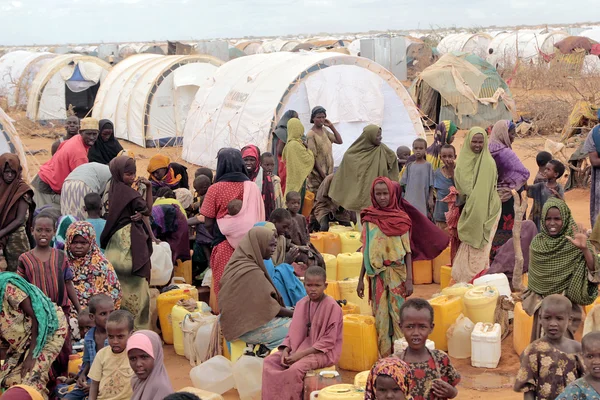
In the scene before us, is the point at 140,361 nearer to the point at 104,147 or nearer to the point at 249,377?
the point at 249,377

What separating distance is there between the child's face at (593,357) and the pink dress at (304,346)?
6.08ft

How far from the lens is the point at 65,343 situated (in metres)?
5.27

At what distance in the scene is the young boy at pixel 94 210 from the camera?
22.2 feet

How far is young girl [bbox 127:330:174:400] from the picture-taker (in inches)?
160

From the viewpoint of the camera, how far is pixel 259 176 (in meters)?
8.77

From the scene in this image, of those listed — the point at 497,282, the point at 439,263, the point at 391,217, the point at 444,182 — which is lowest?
the point at 439,263

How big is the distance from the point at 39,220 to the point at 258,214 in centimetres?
195

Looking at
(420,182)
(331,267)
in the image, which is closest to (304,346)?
(331,267)

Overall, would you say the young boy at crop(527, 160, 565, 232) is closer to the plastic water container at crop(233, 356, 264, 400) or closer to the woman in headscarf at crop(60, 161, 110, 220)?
the plastic water container at crop(233, 356, 264, 400)

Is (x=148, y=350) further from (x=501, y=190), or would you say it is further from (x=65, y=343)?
(x=501, y=190)

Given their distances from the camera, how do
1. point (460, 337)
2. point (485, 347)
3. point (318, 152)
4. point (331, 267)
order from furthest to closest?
point (318, 152), point (331, 267), point (460, 337), point (485, 347)

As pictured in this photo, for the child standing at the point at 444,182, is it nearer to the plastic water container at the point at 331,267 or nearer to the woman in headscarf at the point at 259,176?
the plastic water container at the point at 331,267

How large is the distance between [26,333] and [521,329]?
3.55m

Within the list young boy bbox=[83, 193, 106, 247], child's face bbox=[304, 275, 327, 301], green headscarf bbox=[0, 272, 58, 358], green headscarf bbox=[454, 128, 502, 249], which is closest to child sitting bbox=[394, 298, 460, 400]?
child's face bbox=[304, 275, 327, 301]
